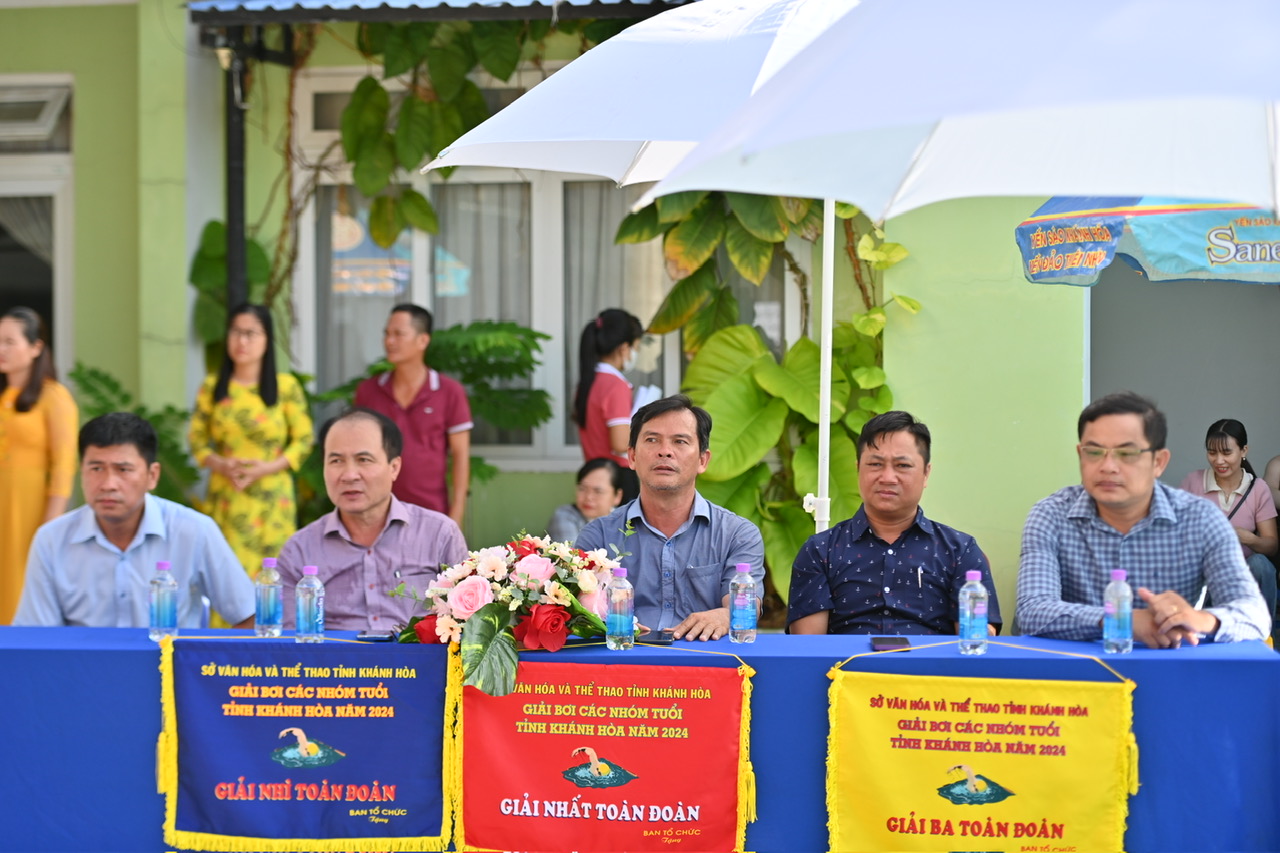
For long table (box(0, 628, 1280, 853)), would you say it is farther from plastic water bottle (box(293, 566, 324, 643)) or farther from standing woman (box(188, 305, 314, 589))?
standing woman (box(188, 305, 314, 589))

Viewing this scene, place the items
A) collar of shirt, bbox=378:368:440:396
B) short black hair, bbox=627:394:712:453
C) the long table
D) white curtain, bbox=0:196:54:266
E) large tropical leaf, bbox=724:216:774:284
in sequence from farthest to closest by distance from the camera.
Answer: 1. white curtain, bbox=0:196:54:266
2. large tropical leaf, bbox=724:216:774:284
3. collar of shirt, bbox=378:368:440:396
4. short black hair, bbox=627:394:712:453
5. the long table

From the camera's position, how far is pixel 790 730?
341 centimetres

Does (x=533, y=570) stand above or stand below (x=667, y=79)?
below

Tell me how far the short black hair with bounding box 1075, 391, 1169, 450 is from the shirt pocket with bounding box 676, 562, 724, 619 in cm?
124

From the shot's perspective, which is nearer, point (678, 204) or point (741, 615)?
point (741, 615)

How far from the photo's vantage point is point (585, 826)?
11.2ft

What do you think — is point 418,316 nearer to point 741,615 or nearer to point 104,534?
point 104,534

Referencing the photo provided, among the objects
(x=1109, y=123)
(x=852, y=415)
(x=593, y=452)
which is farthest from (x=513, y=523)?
(x=1109, y=123)

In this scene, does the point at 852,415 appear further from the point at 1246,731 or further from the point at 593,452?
the point at 1246,731

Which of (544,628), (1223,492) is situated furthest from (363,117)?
(1223,492)

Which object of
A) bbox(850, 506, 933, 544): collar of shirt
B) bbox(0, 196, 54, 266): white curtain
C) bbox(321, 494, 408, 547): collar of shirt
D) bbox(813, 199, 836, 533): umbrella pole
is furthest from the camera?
bbox(0, 196, 54, 266): white curtain

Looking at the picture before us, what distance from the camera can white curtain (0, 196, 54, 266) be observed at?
7.96 m

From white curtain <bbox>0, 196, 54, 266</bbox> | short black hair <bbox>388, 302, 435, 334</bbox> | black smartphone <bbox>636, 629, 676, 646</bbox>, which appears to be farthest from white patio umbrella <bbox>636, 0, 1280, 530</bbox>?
white curtain <bbox>0, 196, 54, 266</bbox>

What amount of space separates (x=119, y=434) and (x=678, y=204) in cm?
345
